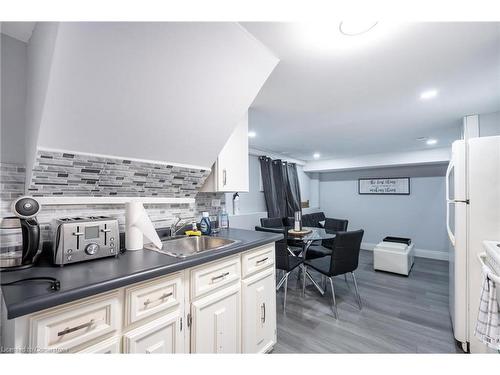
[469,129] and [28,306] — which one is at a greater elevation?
[469,129]

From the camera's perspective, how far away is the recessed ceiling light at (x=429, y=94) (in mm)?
1931

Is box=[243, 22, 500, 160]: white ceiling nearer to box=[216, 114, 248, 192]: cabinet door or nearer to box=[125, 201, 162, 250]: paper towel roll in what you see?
box=[216, 114, 248, 192]: cabinet door

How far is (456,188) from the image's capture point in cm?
182

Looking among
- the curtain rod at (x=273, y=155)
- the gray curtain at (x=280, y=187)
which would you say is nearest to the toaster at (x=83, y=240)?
the curtain rod at (x=273, y=155)

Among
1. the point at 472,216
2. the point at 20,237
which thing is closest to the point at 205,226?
the point at 20,237

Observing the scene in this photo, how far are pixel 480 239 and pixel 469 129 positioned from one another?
4.79 feet

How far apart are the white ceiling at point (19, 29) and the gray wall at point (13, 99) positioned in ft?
0.09

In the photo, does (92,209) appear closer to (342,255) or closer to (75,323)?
(75,323)

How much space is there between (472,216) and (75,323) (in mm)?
2499

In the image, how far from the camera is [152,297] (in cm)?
106

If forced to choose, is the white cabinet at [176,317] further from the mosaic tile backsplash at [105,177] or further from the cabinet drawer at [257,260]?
the mosaic tile backsplash at [105,177]

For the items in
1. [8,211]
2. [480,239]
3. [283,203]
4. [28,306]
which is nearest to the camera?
[28,306]
